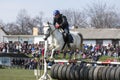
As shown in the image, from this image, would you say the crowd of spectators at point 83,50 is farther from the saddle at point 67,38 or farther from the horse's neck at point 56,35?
the horse's neck at point 56,35

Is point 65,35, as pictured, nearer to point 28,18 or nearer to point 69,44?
point 69,44

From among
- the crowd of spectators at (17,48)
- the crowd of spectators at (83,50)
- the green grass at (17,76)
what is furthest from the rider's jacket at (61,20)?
the crowd of spectators at (17,48)

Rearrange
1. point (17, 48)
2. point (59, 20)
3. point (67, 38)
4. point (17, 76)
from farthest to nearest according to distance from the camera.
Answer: point (17, 48) < point (17, 76) < point (67, 38) < point (59, 20)

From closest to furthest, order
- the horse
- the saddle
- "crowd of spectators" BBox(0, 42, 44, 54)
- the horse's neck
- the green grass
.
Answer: the horse
the horse's neck
the saddle
the green grass
"crowd of spectators" BBox(0, 42, 44, 54)

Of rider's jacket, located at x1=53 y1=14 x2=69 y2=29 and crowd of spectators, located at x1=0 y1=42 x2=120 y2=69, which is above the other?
rider's jacket, located at x1=53 y1=14 x2=69 y2=29

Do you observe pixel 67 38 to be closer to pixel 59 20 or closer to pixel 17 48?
pixel 59 20

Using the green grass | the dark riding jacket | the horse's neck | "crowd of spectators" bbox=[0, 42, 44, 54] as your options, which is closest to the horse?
the horse's neck

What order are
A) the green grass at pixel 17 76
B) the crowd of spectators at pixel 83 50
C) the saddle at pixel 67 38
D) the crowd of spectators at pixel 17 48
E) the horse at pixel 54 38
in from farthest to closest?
1. the crowd of spectators at pixel 17 48
2. the crowd of spectators at pixel 83 50
3. the green grass at pixel 17 76
4. the saddle at pixel 67 38
5. the horse at pixel 54 38

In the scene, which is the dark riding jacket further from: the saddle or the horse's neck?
the saddle

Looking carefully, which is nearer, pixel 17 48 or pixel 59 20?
pixel 59 20

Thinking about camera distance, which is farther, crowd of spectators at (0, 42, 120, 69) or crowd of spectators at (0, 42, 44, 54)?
crowd of spectators at (0, 42, 44, 54)

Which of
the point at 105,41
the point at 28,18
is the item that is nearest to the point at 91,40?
the point at 105,41

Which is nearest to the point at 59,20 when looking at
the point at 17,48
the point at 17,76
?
the point at 17,76

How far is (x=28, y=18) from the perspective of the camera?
113500mm
